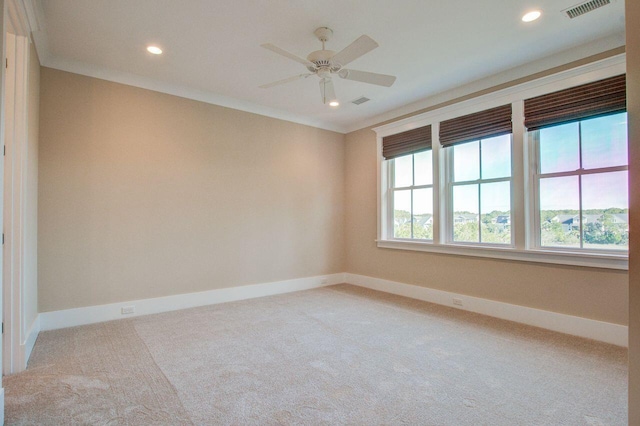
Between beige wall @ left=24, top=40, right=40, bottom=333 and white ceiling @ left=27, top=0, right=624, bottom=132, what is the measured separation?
0.38m

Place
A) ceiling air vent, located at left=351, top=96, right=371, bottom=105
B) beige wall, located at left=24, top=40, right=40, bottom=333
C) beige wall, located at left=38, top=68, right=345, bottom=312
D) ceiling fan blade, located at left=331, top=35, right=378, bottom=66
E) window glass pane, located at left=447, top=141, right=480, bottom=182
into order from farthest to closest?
ceiling air vent, located at left=351, top=96, right=371, bottom=105
window glass pane, located at left=447, top=141, right=480, bottom=182
beige wall, located at left=38, top=68, right=345, bottom=312
beige wall, located at left=24, top=40, right=40, bottom=333
ceiling fan blade, located at left=331, top=35, right=378, bottom=66

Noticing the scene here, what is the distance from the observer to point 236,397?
83.8 inches

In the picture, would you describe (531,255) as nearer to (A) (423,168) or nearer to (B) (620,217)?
(B) (620,217)

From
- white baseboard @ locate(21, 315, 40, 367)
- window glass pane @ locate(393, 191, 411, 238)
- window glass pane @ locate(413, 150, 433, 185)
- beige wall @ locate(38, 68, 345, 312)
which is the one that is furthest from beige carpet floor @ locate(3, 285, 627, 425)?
window glass pane @ locate(413, 150, 433, 185)

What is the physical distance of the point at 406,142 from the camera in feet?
A: 16.4

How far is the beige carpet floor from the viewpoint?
195cm

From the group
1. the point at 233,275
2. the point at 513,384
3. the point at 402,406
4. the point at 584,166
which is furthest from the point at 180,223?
the point at 584,166

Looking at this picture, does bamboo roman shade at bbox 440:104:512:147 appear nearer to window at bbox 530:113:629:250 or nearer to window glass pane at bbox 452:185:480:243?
window at bbox 530:113:629:250

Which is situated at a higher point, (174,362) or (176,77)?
(176,77)

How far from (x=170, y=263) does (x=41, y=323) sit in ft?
4.46

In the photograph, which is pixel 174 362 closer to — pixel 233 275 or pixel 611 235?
pixel 233 275

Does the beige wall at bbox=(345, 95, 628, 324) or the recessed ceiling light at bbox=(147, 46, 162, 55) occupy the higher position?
the recessed ceiling light at bbox=(147, 46, 162, 55)

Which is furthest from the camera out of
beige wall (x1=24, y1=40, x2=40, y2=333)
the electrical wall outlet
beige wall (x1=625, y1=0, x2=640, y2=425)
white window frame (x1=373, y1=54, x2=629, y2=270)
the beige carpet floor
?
the electrical wall outlet

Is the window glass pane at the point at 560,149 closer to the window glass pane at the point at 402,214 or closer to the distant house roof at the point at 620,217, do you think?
the distant house roof at the point at 620,217
